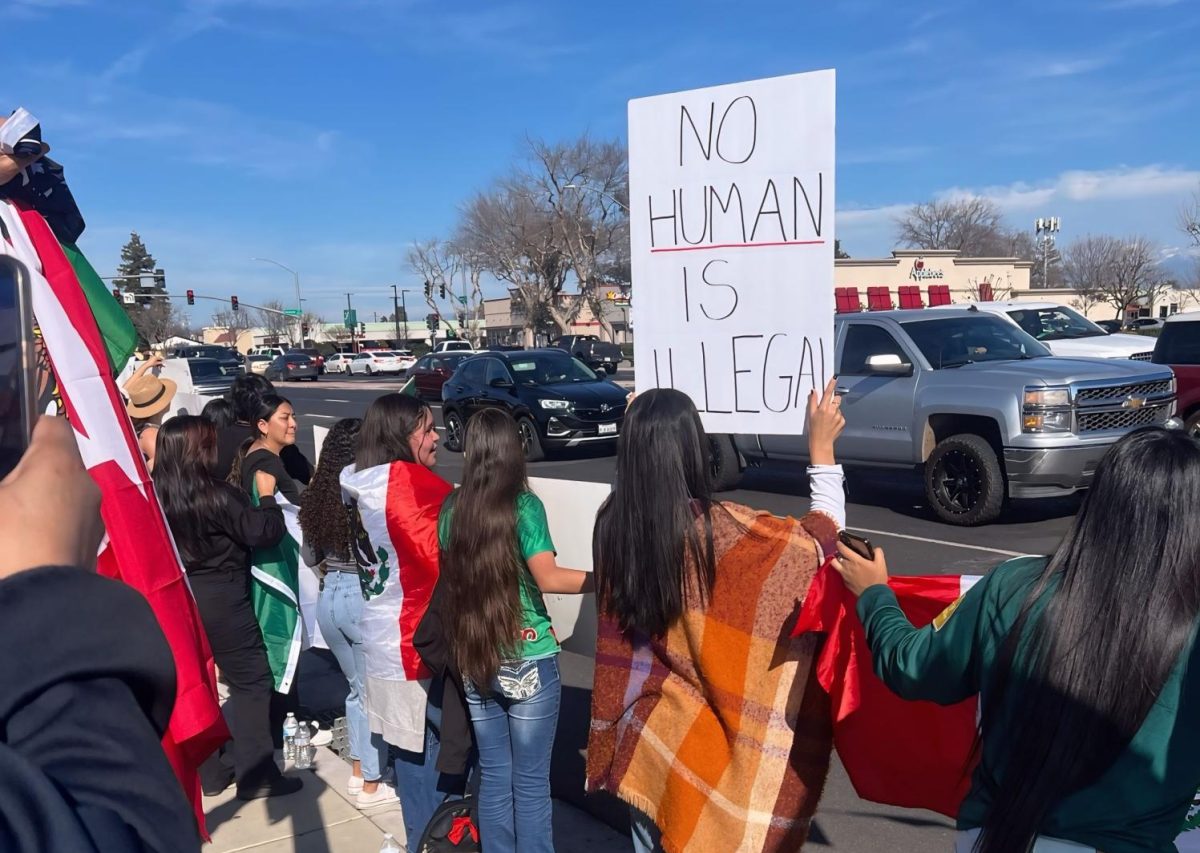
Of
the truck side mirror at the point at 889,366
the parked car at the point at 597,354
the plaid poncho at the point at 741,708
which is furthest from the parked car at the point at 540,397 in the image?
the parked car at the point at 597,354

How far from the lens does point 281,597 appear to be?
15.6 feet

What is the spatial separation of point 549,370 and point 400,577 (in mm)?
13472

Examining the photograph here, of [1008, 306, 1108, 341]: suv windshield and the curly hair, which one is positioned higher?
[1008, 306, 1108, 341]: suv windshield

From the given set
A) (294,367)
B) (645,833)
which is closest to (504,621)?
(645,833)

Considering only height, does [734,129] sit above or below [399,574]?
above

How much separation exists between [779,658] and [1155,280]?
65.1m

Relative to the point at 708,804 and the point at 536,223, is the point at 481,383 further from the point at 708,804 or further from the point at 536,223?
the point at 536,223

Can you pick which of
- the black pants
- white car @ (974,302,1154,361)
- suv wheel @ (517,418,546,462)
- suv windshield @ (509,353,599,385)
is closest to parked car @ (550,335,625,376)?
suv windshield @ (509,353,599,385)

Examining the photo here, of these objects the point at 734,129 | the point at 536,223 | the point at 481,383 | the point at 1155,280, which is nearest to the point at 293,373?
the point at 536,223

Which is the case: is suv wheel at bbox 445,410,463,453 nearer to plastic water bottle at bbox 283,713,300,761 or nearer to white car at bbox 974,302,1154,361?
white car at bbox 974,302,1154,361

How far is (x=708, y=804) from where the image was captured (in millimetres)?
2398

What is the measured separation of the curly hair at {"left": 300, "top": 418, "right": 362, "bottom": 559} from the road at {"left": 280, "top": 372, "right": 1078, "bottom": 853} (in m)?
1.61

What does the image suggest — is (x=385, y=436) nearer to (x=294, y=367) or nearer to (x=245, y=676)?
(x=245, y=676)

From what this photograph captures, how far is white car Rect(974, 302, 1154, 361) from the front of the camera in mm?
14375
